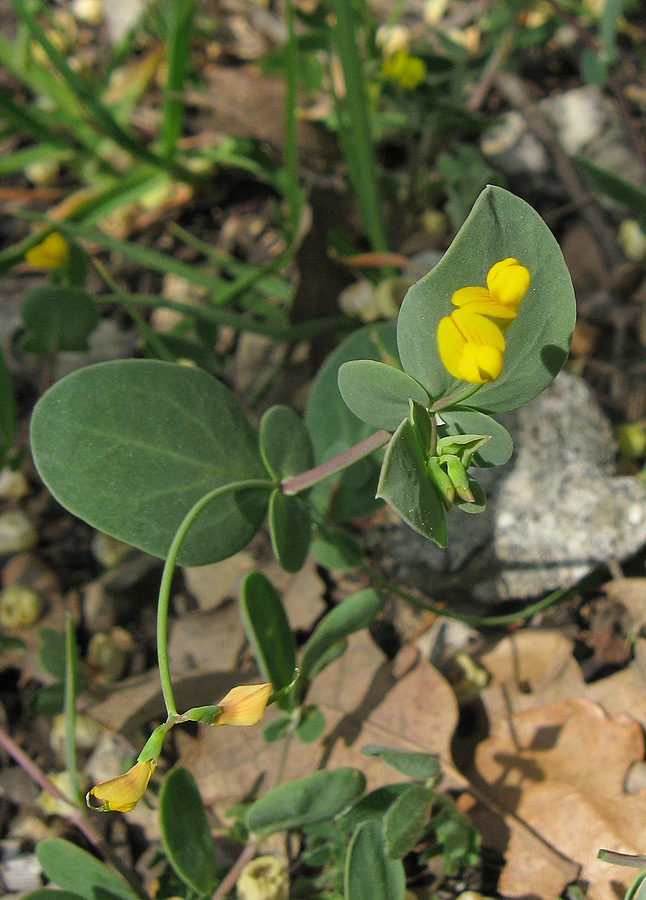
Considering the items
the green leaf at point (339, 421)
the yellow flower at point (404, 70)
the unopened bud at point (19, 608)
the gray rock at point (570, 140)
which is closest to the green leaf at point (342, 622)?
the green leaf at point (339, 421)

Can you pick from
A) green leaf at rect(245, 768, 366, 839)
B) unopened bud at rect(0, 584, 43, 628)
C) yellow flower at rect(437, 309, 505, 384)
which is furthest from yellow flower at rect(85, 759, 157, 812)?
unopened bud at rect(0, 584, 43, 628)

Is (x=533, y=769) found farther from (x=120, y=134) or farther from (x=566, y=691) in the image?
(x=120, y=134)

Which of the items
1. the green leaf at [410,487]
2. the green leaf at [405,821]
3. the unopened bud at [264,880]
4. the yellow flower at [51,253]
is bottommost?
the unopened bud at [264,880]

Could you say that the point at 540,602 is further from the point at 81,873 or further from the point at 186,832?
the point at 81,873

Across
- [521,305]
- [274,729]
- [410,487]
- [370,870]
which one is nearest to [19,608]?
[274,729]

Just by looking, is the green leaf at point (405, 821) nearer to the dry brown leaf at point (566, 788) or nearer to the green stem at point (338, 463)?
the dry brown leaf at point (566, 788)

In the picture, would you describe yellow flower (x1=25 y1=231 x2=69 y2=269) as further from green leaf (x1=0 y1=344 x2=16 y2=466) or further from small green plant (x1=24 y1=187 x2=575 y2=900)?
small green plant (x1=24 y1=187 x2=575 y2=900)
